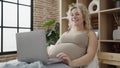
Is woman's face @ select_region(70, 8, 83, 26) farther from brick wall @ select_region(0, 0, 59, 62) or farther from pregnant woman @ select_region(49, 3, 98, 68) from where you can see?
brick wall @ select_region(0, 0, 59, 62)

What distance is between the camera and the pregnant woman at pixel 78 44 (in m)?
1.90

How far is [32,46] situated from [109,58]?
137 centimetres

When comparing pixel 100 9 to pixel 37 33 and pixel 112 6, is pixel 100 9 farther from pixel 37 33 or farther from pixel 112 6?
pixel 37 33

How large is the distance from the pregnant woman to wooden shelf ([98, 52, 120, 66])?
0.59 m

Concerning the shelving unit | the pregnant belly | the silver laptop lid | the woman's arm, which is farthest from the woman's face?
the silver laptop lid

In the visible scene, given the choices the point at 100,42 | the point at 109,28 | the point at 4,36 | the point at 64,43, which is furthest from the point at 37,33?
the point at 4,36

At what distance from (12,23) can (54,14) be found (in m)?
1.25

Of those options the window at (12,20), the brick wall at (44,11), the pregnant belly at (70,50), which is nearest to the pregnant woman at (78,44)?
the pregnant belly at (70,50)

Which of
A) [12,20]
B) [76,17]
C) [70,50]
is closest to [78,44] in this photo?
[70,50]

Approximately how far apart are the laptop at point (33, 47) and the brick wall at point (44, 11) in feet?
9.65

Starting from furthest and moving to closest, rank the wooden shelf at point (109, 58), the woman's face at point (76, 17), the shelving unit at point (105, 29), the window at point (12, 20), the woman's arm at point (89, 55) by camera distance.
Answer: the window at point (12, 20), the shelving unit at point (105, 29), the wooden shelf at point (109, 58), the woman's face at point (76, 17), the woman's arm at point (89, 55)

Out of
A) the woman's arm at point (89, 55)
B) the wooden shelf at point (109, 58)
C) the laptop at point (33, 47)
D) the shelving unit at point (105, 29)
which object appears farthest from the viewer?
the shelving unit at point (105, 29)

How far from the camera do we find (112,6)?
2.92m

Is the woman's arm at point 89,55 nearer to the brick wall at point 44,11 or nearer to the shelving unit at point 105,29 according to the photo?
the shelving unit at point 105,29
